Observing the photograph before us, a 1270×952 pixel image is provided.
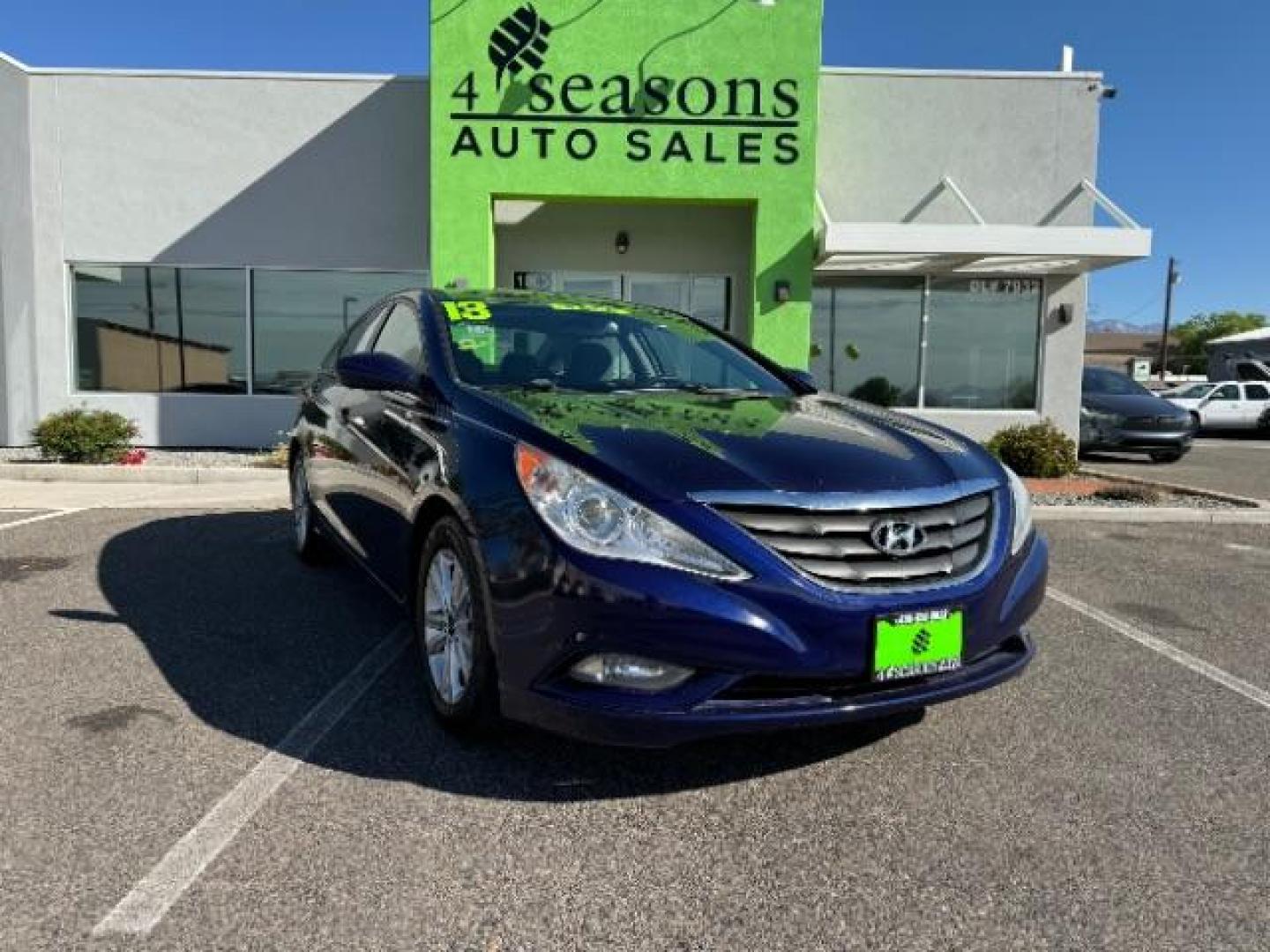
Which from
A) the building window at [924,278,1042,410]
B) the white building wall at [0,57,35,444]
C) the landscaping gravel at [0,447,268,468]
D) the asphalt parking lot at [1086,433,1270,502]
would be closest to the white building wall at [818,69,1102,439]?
the building window at [924,278,1042,410]

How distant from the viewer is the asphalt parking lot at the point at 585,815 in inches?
87.3

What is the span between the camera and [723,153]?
10.4 meters

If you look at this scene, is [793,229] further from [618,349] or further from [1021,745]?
[1021,745]

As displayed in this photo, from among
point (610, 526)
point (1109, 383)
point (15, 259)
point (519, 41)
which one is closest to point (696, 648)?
point (610, 526)

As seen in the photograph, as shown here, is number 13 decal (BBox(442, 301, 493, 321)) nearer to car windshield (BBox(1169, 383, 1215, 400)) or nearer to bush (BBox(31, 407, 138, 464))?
bush (BBox(31, 407, 138, 464))

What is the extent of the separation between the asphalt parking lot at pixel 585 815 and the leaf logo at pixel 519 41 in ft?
25.5

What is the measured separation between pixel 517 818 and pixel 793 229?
8.94 metres

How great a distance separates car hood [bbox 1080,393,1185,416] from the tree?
7422cm

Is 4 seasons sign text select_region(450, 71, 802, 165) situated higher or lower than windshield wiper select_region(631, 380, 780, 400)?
higher

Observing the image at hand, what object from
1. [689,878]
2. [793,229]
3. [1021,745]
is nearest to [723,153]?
[793,229]

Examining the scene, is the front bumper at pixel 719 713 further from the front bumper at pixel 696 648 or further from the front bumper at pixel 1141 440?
the front bumper at pixel 1141 440

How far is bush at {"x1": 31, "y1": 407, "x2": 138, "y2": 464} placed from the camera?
31.1 ft

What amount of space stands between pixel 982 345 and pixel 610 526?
10.8m

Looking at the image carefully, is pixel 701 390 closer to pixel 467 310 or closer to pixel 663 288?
pixel 467 310
